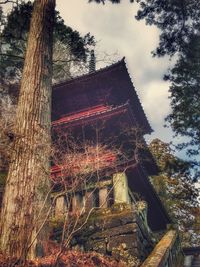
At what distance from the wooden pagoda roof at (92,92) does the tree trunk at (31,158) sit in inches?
231

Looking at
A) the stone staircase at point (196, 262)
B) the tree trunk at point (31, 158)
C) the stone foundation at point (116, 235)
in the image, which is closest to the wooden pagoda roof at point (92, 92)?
the tree trunk at point (31, 158)

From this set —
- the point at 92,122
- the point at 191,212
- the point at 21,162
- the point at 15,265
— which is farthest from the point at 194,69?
the point at 191,212

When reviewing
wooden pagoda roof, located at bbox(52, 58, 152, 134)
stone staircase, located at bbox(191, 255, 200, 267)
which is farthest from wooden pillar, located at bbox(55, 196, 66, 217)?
wooden pagoda roof, located at bbox(52, 58, 152, 134)

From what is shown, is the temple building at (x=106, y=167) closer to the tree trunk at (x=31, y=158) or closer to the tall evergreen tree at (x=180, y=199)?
the tree trunk at (x=31, y=158)

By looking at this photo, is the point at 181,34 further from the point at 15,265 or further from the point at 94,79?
the point at 15,265

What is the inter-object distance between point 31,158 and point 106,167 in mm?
3592

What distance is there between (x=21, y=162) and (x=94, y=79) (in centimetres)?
850

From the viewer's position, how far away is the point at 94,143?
36.9 feet

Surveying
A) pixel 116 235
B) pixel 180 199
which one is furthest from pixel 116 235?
pixel 180 199

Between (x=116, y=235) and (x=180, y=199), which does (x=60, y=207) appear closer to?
(x=116, y=235)

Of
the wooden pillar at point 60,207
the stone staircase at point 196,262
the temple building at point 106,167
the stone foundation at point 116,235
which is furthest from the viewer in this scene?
the stone staircase at point 196,262

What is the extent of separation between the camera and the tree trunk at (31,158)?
423cm

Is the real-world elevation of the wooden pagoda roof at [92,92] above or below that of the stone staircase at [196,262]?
above

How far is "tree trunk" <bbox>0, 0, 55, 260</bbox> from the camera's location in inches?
167
